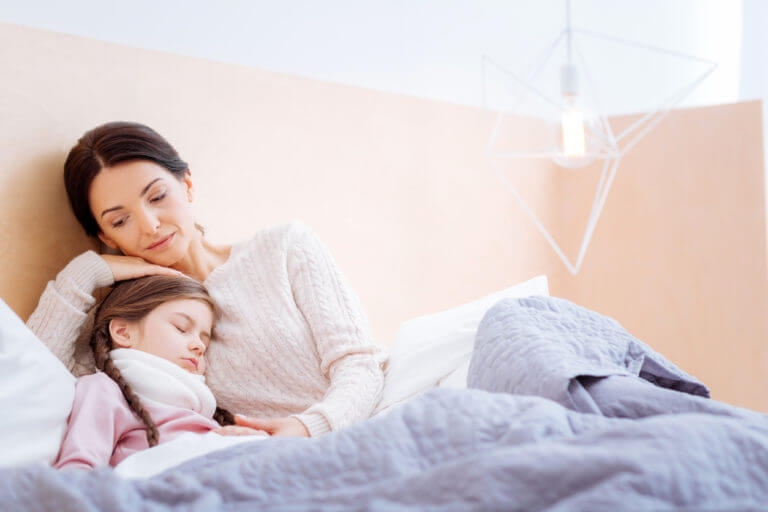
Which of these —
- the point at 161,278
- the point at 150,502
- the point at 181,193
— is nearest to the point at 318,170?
the point at 181,193

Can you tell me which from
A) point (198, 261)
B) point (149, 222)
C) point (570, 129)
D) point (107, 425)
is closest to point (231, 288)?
point (198, 261)

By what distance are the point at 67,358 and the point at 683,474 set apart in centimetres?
113

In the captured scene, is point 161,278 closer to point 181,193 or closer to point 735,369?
point 181,193

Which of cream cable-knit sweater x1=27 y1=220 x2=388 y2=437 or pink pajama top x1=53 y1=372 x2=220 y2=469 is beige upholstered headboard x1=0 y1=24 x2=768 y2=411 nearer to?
cream cable-knit sweater x1=27 y1=220 x2=388 y2=437

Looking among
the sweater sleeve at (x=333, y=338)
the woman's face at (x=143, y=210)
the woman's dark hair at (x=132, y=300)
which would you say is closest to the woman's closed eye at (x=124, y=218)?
the woman's face at (x=143, y=210)

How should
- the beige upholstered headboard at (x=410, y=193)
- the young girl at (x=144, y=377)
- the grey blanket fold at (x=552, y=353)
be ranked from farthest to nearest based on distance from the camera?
1. the beige upholstered headboard at (x=410, y=193)
2. the young girl at (x=144, y=377)
3. the grey blanket fold at (x=552, y=353)

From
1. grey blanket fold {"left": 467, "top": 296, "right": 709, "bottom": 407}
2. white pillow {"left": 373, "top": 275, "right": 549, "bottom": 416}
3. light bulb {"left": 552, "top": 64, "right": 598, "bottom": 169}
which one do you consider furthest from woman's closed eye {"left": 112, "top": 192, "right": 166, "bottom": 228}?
light bulb {"left": 552, "top": 64, "right": 598, "bottom": 169}

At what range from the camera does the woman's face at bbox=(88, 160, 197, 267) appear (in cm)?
144

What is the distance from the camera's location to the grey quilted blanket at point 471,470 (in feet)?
2.08

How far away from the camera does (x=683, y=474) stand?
63 centimetres

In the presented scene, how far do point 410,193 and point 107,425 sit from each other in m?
1.30

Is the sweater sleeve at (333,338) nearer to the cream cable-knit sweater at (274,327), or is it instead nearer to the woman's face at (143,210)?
the cream cable-knit sweater at (274,327)

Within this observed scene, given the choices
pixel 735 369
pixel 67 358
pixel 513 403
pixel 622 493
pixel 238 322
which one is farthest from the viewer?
pixel 735 369

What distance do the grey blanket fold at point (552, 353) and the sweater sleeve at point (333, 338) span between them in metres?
0.27
